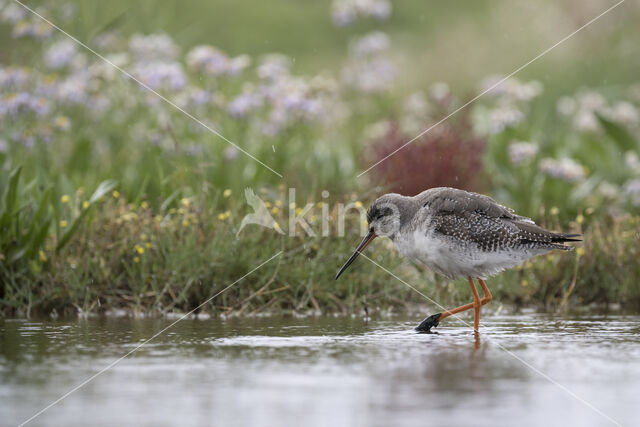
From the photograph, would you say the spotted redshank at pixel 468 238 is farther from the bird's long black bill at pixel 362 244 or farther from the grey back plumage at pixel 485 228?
the bird's long black bill at pixel 362 244

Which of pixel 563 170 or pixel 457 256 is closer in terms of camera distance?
pixel 457 256

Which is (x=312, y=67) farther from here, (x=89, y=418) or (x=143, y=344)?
(x=89, y=418)

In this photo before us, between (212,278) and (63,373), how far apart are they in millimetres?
3356

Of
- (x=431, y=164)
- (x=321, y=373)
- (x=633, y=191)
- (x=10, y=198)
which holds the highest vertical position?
(x=431, y=164)

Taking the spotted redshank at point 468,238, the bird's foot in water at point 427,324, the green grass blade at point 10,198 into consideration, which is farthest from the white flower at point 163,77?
the bird's foot in water at point 427,324

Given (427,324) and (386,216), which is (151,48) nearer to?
(386,216)

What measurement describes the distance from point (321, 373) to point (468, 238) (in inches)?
89.4

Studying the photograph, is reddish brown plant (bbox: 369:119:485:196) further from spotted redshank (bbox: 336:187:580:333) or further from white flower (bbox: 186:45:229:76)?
spotted redshank (bbox: 336:187:580:333)

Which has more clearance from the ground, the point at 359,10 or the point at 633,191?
the point at 359,10

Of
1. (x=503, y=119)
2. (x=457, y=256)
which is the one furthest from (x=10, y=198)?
(x=503, y=119)

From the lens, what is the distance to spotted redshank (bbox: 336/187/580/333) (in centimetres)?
793

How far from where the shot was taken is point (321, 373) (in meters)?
6.12

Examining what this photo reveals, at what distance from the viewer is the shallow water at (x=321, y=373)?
5020mm

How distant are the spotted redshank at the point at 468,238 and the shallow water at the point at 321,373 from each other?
A: 1.76 feet
